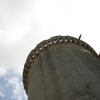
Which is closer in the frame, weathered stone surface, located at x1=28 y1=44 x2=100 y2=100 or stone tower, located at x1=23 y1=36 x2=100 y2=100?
weathered stone surface, located at x1=28 y1=44 x2=100 y2=100

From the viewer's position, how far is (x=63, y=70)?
12.1m

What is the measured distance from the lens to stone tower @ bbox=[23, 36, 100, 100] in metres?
9.98

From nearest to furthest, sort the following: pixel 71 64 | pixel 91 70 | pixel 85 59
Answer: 1. pixel 91 70
2. pixel 71 64
3. pixel 85 59

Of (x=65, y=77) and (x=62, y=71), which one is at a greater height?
(x=62, y=71)

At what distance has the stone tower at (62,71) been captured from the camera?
9984mm

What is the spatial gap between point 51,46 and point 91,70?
5618mm

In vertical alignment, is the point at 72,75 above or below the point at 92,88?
above

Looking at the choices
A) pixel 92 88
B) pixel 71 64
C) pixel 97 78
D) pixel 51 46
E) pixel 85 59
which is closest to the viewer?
pixel 92 88

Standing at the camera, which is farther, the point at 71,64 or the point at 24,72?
the point at 24,72

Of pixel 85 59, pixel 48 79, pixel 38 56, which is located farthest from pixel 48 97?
pixel 38 56

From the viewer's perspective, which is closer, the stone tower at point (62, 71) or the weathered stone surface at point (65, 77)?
the weathered stone surface at point (65, 77)

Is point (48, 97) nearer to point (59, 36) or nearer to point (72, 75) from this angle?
point (72, 75)

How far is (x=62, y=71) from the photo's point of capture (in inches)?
476

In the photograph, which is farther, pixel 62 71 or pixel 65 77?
pixel 62 71
